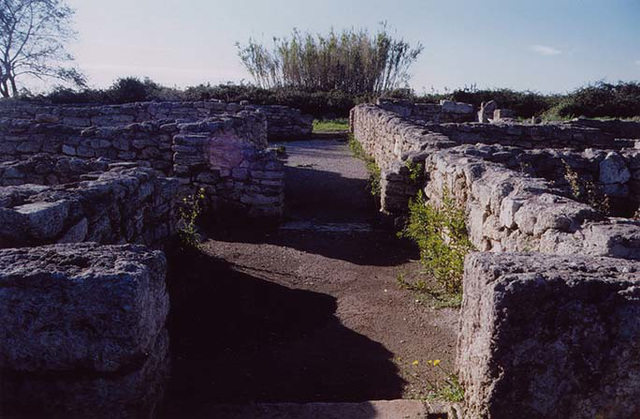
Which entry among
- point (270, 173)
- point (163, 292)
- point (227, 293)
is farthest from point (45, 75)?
point (163, 292)

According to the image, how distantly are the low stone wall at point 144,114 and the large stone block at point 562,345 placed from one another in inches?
407

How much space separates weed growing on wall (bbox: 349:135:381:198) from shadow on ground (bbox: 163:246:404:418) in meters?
4.45

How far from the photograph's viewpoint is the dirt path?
349cm

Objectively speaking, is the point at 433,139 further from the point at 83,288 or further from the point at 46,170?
the point at 83,288

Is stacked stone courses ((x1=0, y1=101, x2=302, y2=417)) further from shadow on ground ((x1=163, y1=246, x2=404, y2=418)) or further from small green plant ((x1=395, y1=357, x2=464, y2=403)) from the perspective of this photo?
small green plant ((x1=395, y1=357, x2=464, y2=403))

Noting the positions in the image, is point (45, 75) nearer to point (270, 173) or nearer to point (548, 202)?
point (270, 173)

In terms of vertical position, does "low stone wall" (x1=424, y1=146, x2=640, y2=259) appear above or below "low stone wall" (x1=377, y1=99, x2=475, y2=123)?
below

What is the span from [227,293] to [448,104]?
18941 millimetres

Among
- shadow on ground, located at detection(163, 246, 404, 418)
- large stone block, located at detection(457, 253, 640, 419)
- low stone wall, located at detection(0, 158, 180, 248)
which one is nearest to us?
large stone block, located at detection(457, 253, 640, 419)

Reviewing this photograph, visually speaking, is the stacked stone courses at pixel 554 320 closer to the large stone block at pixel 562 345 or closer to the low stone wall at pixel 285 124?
the large stone block at pixel 562 345

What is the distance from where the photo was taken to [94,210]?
3.95 m

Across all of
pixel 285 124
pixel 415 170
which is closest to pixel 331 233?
pixel 415 170

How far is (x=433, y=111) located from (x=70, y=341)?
68.3ft

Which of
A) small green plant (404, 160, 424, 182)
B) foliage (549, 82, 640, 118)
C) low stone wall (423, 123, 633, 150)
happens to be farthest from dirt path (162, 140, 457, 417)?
foliage (549, 82, 640, 118)
